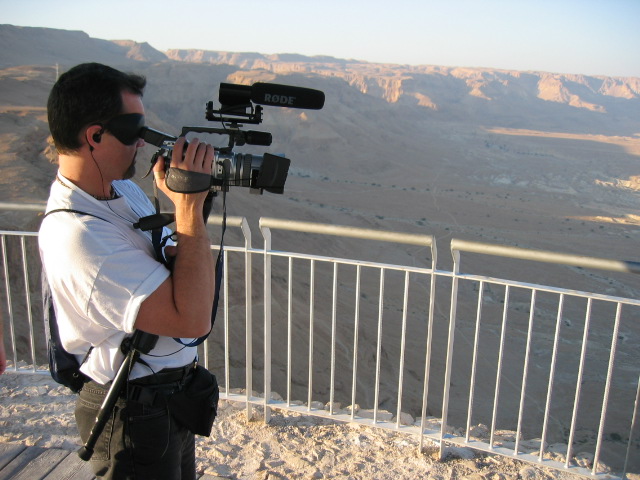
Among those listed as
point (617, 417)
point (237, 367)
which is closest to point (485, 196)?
point (617, 417)

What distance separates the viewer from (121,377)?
70.4 inches

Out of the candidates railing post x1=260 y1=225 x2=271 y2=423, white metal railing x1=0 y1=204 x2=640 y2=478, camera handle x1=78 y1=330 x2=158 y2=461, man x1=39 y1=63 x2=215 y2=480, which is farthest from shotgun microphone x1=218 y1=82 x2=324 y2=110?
white metal railing x1=0 y1=204 x2=640 y2=478

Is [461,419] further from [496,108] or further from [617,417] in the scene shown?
[496,108]

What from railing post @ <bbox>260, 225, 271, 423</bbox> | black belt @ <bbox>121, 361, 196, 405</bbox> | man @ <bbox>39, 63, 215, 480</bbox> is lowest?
railing post @ <bbox>260, 225, 271, 423</bbox>

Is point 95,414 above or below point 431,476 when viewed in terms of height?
above

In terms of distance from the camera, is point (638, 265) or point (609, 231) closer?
point (638, 265)

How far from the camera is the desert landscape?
18312 mm

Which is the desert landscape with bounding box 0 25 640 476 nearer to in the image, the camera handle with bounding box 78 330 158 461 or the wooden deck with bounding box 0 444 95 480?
the camera handle with bounding box 78 330 158 461

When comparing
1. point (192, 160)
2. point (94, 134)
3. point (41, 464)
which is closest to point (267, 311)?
point (41, 464)

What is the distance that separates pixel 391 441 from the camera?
3.76m

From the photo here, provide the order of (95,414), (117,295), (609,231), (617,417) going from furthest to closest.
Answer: (609,231) < (617,417) < (95,414) < (117,295)

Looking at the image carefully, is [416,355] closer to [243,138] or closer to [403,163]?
[243,138]

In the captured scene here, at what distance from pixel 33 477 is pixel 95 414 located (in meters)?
1.59

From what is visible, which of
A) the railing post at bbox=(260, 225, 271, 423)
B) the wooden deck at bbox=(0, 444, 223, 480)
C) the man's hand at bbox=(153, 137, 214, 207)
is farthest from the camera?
the railing post at bbox=(260, 225, 271, 423)
